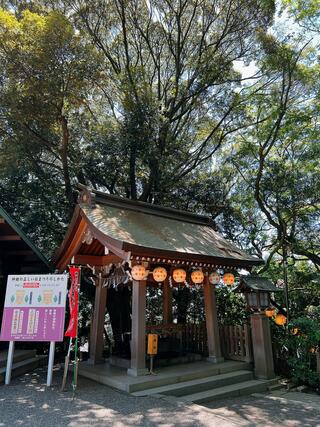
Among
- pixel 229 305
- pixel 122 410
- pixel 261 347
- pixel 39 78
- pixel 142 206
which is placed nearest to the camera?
pixel 122 410

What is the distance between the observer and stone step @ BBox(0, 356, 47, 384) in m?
6.91

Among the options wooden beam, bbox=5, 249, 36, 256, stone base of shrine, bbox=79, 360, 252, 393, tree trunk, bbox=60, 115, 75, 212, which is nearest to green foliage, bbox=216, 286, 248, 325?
stone base of shrine, bbox=79, 360, 252, 393

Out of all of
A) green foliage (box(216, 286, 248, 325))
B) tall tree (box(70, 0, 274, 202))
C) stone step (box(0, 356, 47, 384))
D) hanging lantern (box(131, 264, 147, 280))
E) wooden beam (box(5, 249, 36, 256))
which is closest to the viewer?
hanging lantern (box(131, 264, 147, 280))

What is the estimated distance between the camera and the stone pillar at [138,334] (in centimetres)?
665

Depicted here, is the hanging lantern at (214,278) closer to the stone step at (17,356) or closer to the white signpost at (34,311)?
the white signpost at (34,311)

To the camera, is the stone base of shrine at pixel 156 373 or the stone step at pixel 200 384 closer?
the stone step at pixel 200 384

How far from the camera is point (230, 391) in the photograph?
21.1ft

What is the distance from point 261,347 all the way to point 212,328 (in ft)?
4.24

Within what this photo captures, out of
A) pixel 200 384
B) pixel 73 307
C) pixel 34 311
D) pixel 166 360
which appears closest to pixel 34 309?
pixel 34 311

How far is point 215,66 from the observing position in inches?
497

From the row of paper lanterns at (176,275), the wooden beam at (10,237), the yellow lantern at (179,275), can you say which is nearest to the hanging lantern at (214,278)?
the row of paper lanterns at (176,275)

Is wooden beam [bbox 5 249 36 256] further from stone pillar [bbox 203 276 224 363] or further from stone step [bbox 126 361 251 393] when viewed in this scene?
stone pillar [bbox 203 276 224 363]

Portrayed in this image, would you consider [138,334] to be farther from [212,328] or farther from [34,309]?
[212,328]

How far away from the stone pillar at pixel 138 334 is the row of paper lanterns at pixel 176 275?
39 cm
